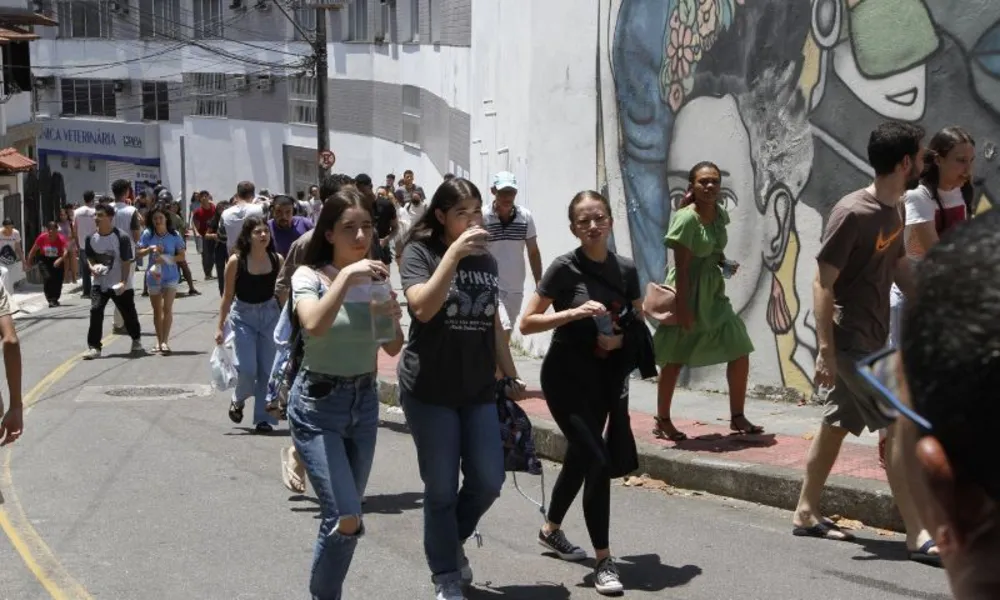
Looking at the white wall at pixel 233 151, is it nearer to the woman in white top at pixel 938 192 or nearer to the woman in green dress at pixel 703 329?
the woman in green dress at pixel 703 329

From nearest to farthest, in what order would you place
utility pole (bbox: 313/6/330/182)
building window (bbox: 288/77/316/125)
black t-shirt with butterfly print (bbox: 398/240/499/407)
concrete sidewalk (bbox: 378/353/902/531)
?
black t-shirt with butterfly print (bbox: 398/240/499/407) < concrete sidewalk (bbox: 378/353/902/531) < utility pole (bbox: 313/6/330/182) < building window (bbox: 288/77/316/125)

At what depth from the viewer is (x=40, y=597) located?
6.69 m

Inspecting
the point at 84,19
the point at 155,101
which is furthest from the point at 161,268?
the point at 84,19

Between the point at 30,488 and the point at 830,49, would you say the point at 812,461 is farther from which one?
the point at 30,488

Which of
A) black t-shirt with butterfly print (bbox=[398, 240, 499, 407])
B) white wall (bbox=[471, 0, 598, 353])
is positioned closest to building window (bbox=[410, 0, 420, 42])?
white wall (bbox=[471, 0, 598, 353])

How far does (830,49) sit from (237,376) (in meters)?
5.04

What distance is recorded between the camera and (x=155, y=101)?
186 ft

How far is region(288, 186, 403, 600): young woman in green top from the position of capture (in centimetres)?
562

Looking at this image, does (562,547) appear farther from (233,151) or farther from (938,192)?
(233,151)

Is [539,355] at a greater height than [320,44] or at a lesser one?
lesser

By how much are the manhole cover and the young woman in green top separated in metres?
8.30

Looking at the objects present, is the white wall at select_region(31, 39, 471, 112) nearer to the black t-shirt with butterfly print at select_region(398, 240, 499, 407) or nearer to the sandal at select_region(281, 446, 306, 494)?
the sandal at select_region(281, 446, 306, 494)

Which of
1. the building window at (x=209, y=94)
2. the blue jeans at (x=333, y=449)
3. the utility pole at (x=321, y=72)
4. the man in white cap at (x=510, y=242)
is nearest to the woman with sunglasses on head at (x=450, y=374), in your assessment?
the blue jeans at (x=333, y=449)

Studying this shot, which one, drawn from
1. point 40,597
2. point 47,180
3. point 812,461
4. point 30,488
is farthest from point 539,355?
point 47,180
